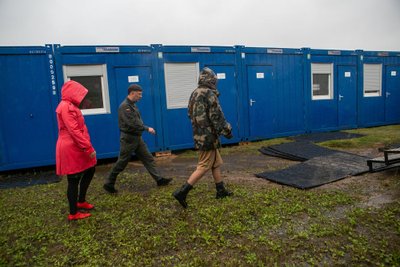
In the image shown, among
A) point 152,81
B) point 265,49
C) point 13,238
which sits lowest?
point 13,238

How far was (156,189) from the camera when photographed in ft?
17.2

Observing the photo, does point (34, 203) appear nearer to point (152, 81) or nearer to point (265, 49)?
point (152, 81)

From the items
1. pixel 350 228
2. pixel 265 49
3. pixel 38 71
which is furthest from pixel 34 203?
pixel 265 49

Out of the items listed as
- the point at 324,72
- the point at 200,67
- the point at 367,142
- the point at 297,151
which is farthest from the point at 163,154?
the point at 324,72

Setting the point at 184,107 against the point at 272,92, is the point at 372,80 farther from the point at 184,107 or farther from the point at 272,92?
the point at 184,107

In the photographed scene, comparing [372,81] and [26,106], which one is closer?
[26,106]

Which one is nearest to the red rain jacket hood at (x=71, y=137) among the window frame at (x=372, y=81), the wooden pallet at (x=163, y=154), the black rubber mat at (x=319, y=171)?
the black rubber mat at (x=319, y=171)

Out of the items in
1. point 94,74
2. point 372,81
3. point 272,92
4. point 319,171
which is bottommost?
point 319,171

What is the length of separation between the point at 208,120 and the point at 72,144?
5.99 feet

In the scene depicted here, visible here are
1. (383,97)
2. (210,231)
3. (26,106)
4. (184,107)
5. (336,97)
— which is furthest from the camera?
(383,97)

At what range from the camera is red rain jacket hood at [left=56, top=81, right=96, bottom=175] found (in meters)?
3.78

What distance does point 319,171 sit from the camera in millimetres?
5715

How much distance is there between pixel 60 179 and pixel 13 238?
295 cm

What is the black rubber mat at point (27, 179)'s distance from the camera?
6289 millimetres
